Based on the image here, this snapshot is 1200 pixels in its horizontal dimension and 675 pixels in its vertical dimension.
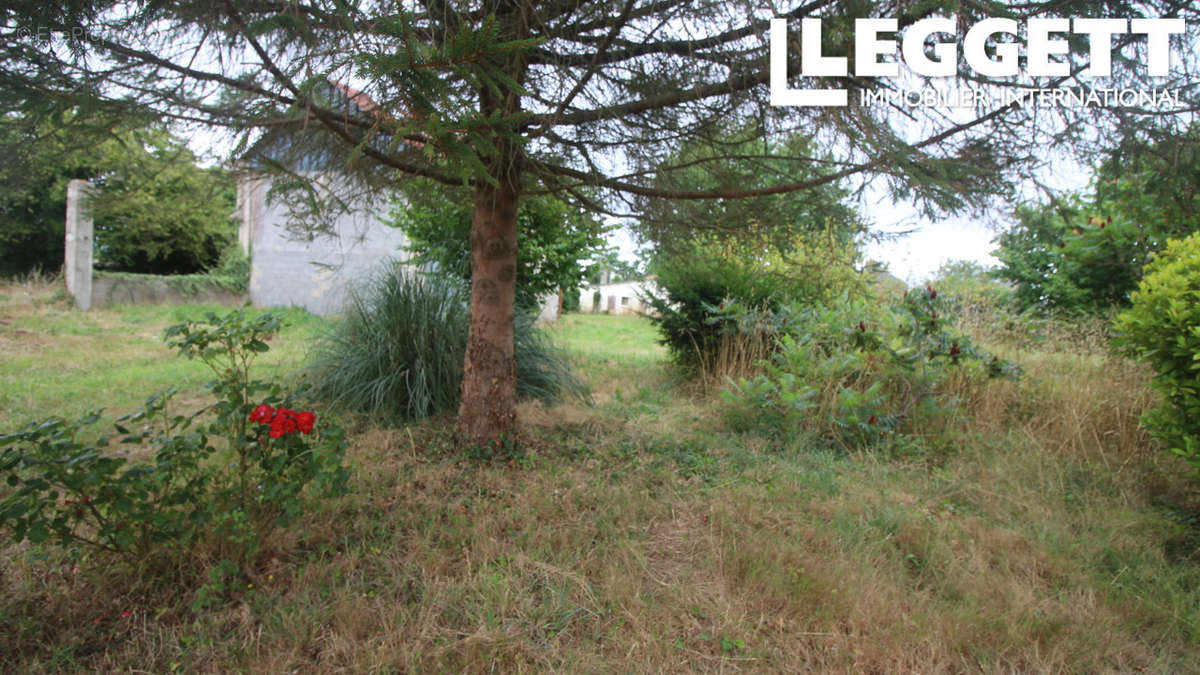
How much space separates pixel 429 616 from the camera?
5.84 ft

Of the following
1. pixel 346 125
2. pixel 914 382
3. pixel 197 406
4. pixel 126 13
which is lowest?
pixel 197 406

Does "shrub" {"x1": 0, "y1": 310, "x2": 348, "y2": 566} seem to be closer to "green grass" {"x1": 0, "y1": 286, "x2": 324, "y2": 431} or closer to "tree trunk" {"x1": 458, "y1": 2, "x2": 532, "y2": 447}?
"green grass" {"x1": 0, "y1": 286, "x2": 324, "y2": 431}

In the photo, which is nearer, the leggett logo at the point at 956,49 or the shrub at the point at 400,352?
the leggett logo at the point at 956,49

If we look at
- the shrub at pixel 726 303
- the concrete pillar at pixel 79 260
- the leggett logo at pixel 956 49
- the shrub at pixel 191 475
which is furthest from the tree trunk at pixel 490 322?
the concrete pillar at pixel 79 260

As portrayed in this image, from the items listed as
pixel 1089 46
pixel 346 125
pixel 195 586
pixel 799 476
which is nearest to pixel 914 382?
pixel 799 476

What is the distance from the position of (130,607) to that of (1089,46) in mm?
4282

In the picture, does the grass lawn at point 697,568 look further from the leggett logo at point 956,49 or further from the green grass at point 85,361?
the leggett logo at point 956,49

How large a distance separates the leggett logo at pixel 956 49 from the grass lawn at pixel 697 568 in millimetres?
1932

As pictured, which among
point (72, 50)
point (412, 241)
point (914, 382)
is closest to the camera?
point (72, 50)

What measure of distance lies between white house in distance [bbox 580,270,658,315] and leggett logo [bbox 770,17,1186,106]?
154 inches

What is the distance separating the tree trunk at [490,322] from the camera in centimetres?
316

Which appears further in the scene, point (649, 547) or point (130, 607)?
point (649, 547)

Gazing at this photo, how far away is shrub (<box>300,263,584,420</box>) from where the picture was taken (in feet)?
12.9

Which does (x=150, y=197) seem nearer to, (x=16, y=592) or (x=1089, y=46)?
(x=16, y=592)
